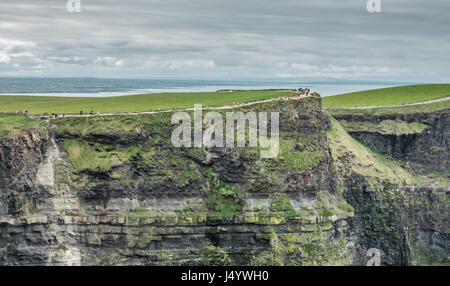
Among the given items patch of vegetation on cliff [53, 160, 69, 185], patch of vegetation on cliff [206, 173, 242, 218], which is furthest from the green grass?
patch of vegetation on cliff [206, 173, 242, 218]

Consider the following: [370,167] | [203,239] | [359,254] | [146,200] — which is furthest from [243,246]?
[370,167]

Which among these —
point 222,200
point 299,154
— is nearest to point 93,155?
point 222,200

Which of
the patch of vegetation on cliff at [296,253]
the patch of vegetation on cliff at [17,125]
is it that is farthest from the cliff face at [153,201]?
the patch of vegetation on cliff at [17,125]

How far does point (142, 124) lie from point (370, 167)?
6563 centimetres

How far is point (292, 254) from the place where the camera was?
15000 centimetres

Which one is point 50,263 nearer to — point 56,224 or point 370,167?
point 56,224

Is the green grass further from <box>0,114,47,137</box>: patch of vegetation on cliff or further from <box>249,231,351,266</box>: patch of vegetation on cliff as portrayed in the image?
<box>249,231,351,266</box>: patch of vegetation on cliff

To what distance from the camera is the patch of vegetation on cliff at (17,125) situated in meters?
141

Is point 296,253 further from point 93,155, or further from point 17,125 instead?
point 17,125

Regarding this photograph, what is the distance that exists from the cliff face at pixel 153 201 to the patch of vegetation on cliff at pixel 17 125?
3.22ft

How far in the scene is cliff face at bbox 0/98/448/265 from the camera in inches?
5531

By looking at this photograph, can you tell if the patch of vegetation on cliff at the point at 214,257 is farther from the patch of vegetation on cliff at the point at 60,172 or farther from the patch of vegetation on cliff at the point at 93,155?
the patch of vegetation on cliff at the point at 60,172

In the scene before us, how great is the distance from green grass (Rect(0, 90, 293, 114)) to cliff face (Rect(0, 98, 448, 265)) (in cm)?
1107

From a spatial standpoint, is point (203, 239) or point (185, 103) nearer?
point (203, 239)
